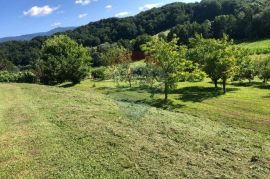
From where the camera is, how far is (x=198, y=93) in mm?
53469

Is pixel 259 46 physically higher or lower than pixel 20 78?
higher

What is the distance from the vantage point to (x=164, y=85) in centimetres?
5022

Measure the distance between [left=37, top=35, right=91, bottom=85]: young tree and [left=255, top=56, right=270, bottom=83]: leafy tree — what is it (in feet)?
112

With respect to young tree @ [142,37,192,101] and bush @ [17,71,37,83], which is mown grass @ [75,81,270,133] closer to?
young tree @ [142,37,192,101]

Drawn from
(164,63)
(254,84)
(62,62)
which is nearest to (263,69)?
(254,84)

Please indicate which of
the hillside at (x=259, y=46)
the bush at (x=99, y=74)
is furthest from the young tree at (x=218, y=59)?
the hillside at (x=259, y=46)

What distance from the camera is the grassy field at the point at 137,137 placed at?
24219mm

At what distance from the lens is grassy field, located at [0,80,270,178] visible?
2422 cm

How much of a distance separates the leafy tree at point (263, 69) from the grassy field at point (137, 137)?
12589 mm

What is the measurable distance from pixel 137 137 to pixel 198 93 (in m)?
24.7

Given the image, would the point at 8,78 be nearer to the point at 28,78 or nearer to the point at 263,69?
the point at 28,78

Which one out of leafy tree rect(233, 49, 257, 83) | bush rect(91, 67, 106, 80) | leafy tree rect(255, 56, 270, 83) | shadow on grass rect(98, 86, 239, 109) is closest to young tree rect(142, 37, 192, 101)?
shadow on grass rect(98, 86, 239, 109)

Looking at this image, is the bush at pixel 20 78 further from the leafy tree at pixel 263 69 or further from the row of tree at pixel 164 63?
the leafy tree at pixel 263 69

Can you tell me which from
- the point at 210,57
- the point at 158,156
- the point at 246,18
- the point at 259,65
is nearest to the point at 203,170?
the point at 158,156
